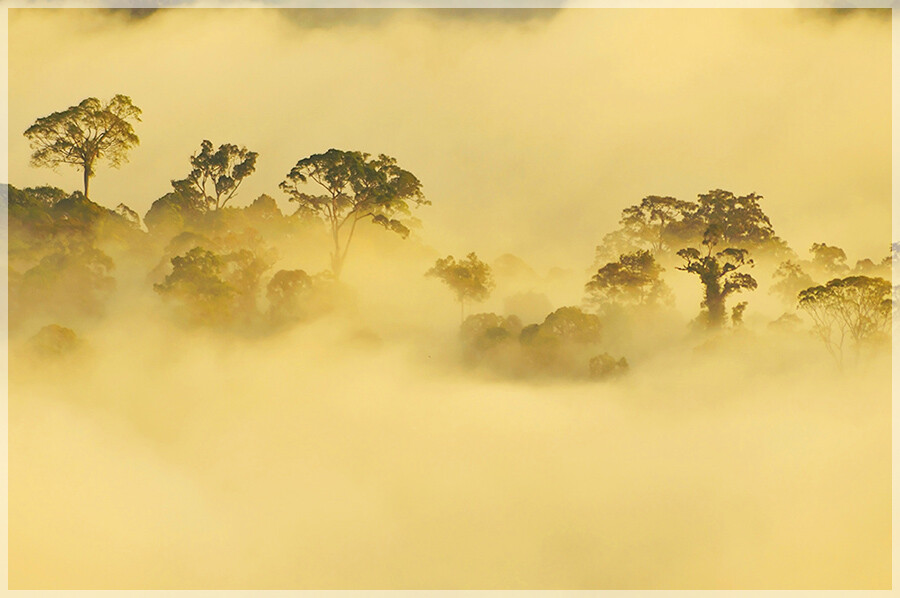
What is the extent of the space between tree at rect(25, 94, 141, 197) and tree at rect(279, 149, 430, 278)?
425 inches

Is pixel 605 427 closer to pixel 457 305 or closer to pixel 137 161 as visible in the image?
pixel 457 305

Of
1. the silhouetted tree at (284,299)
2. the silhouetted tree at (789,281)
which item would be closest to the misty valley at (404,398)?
the silhouetted tree at (284,299)

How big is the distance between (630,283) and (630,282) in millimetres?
62

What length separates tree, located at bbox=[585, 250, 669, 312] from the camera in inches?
2003

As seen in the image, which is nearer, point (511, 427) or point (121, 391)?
point (511, 427)

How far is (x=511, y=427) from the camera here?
4047cm

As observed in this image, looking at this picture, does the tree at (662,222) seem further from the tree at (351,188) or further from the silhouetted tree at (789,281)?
the tree at (351,188)

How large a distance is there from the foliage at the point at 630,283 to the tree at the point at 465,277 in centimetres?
683

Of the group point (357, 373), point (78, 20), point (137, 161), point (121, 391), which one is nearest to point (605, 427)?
point (357, 373)

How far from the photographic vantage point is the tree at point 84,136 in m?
50.9

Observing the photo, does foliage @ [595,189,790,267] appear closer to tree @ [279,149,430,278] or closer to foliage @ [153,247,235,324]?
tree @ [279,149,430,278]

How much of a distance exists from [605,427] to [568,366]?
7.01 meters

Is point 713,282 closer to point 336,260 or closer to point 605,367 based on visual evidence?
point 605,367

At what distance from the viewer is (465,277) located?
174 feet
